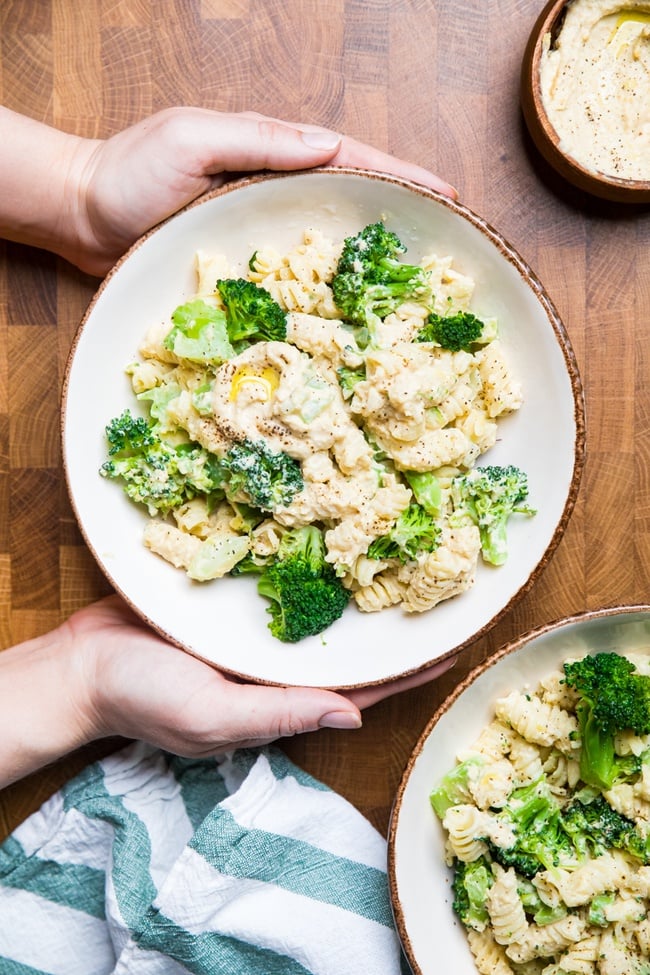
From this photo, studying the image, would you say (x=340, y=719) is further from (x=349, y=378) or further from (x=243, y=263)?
(x=243, y=263)

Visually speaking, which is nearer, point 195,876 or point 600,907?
point 600,907

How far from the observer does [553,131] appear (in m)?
2.75

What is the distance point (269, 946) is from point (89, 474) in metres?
1.72

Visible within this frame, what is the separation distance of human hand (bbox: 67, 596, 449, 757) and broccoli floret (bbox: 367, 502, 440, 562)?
39 centimetres

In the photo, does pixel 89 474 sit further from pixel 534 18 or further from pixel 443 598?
pixel 534 18

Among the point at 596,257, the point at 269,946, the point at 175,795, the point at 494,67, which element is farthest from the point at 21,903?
the point at 494,67

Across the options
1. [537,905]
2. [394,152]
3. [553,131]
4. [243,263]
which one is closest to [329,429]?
[243,263]

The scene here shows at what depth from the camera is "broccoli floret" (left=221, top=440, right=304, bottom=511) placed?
2.55 m

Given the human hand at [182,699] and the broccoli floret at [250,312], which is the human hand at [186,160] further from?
the human hand at [182,699]

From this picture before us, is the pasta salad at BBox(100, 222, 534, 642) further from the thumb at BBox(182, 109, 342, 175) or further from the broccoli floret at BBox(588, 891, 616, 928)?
the broccoli floret at BBox(588, 891, 616, 928)

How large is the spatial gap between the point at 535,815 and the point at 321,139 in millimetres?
2230

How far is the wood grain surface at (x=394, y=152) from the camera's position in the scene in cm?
294

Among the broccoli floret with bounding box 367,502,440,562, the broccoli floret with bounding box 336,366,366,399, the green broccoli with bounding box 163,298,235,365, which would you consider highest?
the green broccoli with bounding box 163,298,235,365

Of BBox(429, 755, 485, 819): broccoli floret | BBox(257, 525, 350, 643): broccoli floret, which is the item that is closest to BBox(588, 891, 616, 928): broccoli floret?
BBox(429, 755, 485, 819): broccoli floret
